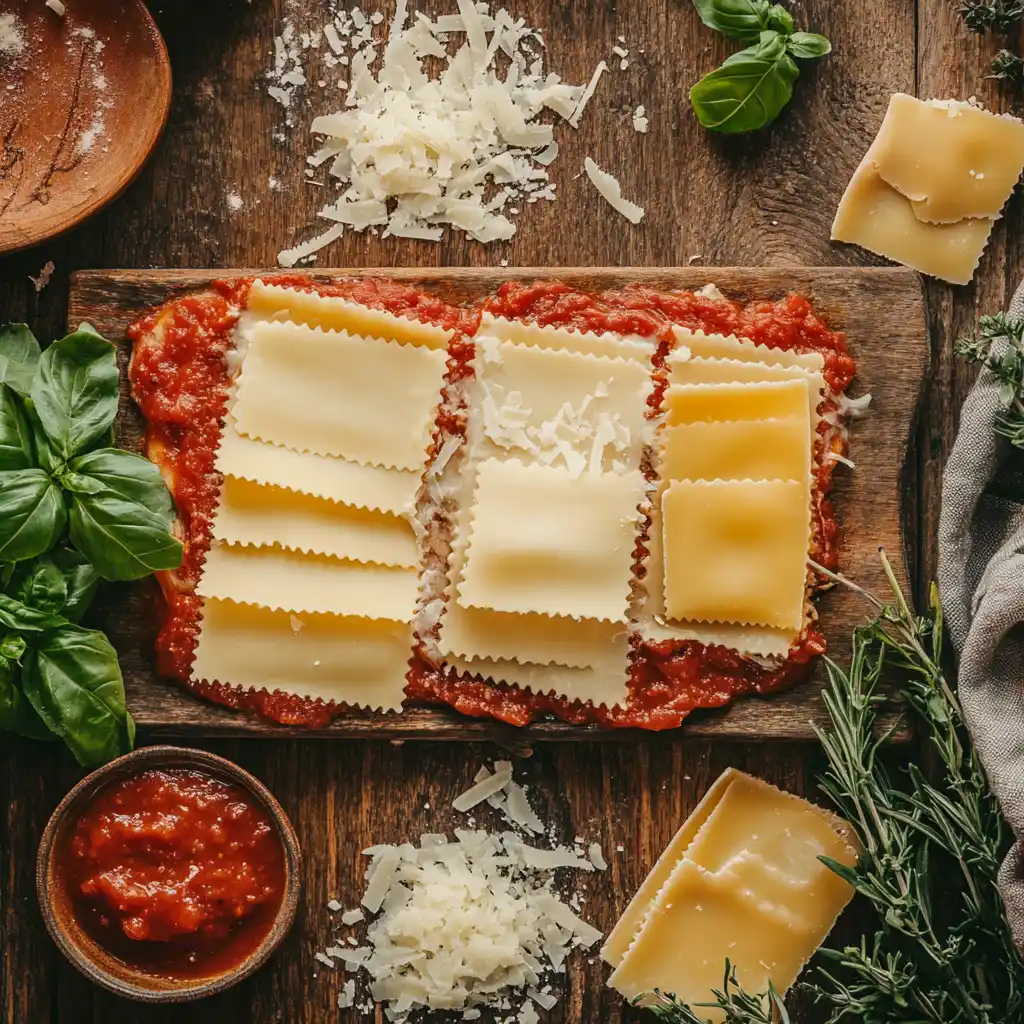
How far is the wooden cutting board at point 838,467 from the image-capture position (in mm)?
3387

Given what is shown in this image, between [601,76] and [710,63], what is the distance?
33 centimetres

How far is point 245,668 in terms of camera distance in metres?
3.36

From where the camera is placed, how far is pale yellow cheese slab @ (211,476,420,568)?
332 cm

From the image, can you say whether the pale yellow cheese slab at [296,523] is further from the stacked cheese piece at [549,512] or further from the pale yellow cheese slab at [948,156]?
the pale yellow cheese slab at [948,156]

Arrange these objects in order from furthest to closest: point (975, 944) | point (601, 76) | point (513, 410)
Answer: point (601, 76), point (513, 410), point (975, 944)

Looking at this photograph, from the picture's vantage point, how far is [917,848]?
3.27 m

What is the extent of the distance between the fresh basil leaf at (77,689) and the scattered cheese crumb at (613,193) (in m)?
1.94

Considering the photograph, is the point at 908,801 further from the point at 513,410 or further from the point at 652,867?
the point at 513,410

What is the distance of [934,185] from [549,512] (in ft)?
4.95

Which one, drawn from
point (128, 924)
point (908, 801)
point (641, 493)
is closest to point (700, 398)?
point (641, 493)

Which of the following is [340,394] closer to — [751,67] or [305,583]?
[305,583]

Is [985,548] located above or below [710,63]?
below

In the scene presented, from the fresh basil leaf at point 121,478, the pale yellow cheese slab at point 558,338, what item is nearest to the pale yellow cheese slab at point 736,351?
the pale yellow cheese slab at point 558,338

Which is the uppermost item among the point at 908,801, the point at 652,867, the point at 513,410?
the point at 513,410
